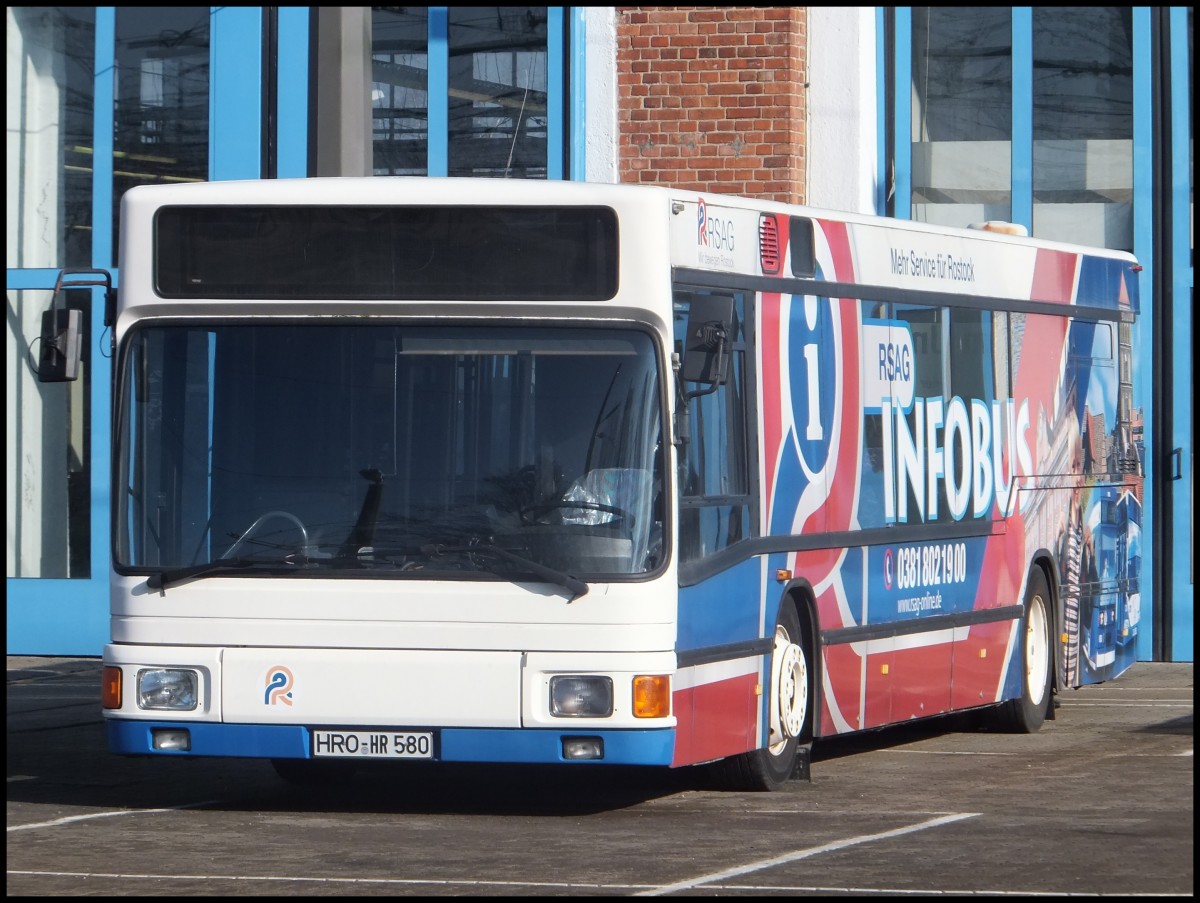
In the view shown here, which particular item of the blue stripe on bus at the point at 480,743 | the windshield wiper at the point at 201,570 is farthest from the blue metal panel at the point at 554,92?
the blue stripe on bus at the point at 480,743

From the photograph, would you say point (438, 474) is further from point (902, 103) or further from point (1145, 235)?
point (902, 103)

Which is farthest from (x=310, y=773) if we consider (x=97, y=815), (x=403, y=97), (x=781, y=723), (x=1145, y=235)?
(x=1145, y=235)

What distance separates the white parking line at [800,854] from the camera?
7785 millimetres

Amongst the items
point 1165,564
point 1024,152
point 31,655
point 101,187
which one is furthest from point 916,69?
point 31,655

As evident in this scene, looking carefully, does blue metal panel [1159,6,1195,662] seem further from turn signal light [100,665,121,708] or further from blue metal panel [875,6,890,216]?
turn signal light [100,665,121,708]

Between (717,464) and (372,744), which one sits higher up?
(717,464)

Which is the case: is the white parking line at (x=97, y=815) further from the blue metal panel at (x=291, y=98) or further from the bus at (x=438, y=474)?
the blue metal panel at (x=291, y=98)

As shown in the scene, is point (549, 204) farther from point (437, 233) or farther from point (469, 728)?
point (469, 728)

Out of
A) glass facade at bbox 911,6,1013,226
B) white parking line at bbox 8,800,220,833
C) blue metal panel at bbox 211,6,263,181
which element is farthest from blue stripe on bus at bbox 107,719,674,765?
glass facade at bbox 911,6,1013,226

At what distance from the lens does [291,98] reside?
18.7 metres

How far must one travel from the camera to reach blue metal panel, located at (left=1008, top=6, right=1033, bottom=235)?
18.7 metres

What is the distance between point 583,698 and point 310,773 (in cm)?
229

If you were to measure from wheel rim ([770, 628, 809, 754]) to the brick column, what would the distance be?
7.47 metres

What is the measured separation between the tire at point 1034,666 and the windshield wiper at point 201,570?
5476 mm
